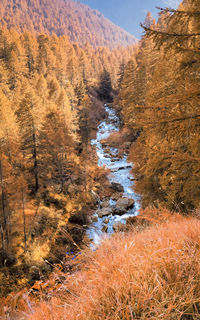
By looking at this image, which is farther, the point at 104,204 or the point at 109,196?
the point at 109,196

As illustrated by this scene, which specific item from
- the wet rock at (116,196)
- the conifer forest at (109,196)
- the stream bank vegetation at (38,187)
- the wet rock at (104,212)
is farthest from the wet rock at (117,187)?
the wet rock at (104,212)

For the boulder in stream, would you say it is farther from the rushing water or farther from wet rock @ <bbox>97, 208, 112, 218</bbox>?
wet rock @ <bbox>97, 208, 112, 218</bbox>

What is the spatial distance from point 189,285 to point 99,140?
115ft

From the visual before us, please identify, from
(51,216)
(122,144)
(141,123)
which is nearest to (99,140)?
(122,144)

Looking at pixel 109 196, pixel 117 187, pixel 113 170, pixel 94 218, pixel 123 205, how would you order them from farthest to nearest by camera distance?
pixel 113 170 → pixel 117 187 → pixel 109 196 → pixel 123 205 → pixel 94 218

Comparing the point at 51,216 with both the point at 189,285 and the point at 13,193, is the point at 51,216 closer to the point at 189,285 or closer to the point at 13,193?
the point at 13,193

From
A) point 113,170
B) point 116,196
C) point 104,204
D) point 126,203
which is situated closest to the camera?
point 126,203

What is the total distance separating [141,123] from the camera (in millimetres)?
3750

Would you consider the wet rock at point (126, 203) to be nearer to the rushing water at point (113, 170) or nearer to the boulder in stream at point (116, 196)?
the rushing water at point (113, 170)

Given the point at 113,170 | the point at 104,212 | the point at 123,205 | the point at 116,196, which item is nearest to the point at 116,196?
the point at 116,196

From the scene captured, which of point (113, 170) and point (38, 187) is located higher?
point (113, 170)

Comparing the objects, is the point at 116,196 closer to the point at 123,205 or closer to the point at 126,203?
the point at 126,203

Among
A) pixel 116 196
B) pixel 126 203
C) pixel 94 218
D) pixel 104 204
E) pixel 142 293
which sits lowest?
pixel 94 218

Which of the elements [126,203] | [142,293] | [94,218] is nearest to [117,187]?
[126,203]
